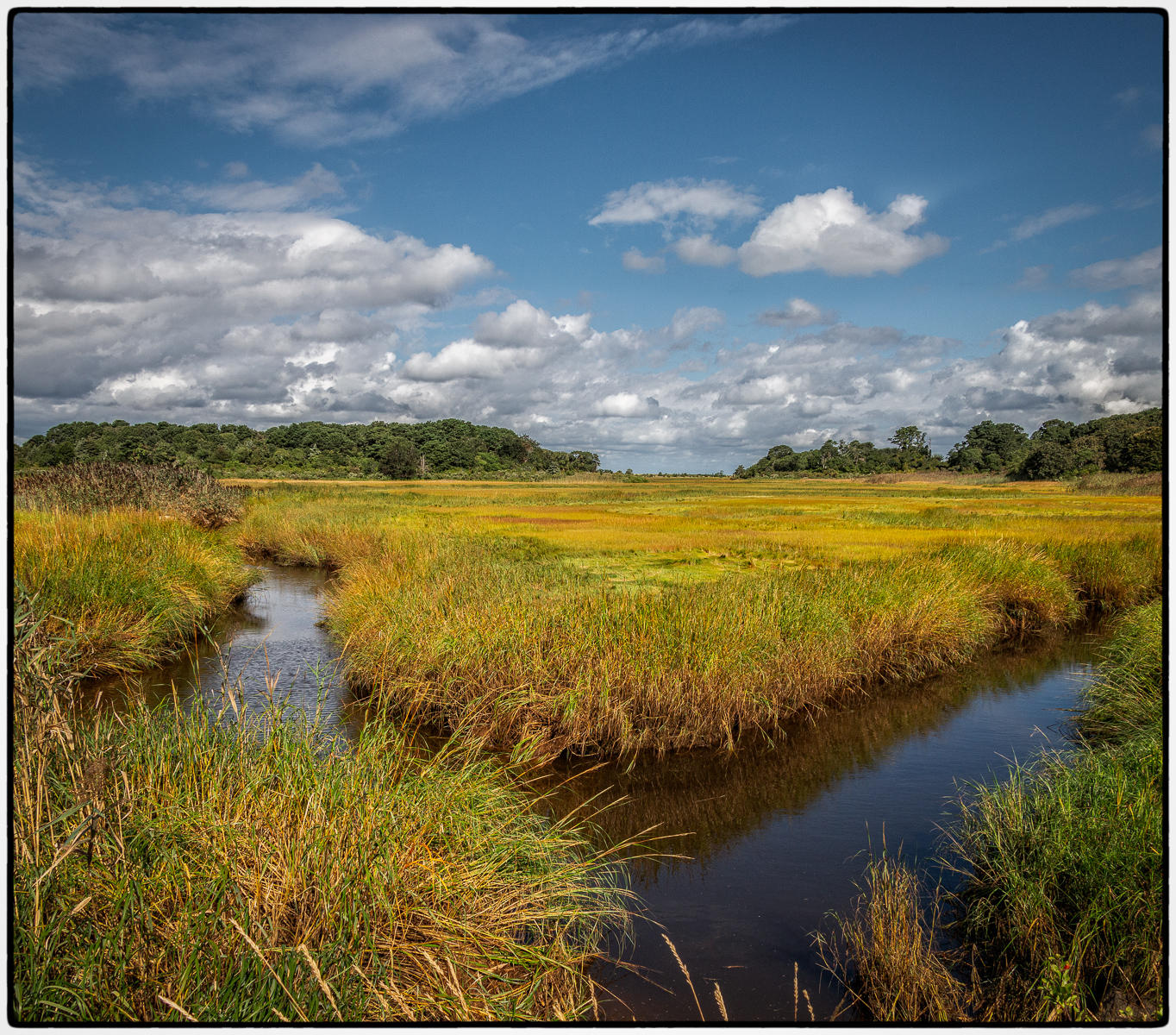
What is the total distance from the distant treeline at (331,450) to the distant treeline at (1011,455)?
37.1m

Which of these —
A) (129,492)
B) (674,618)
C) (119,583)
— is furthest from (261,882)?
(129,492)

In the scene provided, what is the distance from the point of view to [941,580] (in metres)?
14.1

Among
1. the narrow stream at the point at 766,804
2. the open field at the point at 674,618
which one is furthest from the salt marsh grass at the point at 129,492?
the narrow stream at the point at 766,804

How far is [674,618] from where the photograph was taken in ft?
33.5

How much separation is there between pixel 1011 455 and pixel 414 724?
109606mm

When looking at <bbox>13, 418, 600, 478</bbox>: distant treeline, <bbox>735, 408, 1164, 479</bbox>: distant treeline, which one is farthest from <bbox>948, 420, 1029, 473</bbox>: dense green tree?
<bbox>13, 418, 600, 478</bbox>: distant treeline

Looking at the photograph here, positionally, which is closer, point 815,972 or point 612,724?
point 815,972

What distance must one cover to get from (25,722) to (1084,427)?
85332 millimetres

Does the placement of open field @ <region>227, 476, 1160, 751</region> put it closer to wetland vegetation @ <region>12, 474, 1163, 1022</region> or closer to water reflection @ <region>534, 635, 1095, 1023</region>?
wetland vegetation @ <region>12, 474, 1163, 1022</region>

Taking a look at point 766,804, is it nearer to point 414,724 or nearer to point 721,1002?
point 414,724

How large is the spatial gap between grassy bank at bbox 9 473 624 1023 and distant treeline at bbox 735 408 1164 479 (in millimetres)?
4086

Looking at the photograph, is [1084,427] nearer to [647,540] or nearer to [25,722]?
[647,540]

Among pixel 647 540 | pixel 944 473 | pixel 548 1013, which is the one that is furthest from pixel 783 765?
pixel 944 473

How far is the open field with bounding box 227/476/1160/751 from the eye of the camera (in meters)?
9.21
